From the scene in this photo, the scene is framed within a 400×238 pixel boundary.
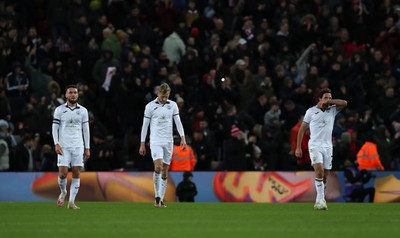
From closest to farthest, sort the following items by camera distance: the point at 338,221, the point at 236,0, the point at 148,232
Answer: the point at 148,232, the point at 338,221, the point at 236,0

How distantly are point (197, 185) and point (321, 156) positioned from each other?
24.6 ft

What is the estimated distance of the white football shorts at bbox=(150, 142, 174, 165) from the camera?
2416 centimetres

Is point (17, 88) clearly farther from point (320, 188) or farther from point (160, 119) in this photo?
point (320, 188)

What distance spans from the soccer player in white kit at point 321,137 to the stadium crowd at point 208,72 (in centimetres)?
673

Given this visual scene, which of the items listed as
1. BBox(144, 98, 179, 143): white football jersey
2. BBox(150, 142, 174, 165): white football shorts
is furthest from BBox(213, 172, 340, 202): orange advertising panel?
BBox(144, 98, 179, 143): white football jersey

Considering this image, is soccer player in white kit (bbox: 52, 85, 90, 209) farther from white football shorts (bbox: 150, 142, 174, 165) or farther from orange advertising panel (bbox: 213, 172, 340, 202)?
orange advertising panel (bbox: 213, 172, 340, 202)

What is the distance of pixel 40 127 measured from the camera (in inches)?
1266

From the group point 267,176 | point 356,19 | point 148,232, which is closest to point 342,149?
point 267,176

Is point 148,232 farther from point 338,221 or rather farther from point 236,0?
point 236,0

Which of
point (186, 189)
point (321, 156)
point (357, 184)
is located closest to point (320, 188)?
point (321, 156)

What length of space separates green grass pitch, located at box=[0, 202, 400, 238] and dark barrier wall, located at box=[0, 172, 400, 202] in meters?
5.25

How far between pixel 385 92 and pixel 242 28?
535 cm

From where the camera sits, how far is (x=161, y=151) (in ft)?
79.4

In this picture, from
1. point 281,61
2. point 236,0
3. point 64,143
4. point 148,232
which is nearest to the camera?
point 148,232
